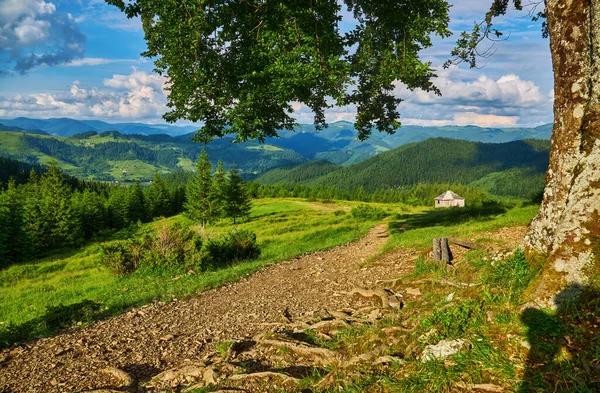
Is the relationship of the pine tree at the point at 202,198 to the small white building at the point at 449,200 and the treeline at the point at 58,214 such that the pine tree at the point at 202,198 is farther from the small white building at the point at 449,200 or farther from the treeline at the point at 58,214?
the small white building at the point at 449,200

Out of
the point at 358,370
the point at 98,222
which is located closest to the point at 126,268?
the point at 358,370

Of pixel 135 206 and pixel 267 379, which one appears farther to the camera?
pixel 135 206

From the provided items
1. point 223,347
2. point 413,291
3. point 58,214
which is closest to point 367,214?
point 413,291

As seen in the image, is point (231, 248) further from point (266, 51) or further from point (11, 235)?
point (11, 235)

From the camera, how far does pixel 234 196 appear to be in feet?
211

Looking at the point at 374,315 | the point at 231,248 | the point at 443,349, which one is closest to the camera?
the point at 443,349

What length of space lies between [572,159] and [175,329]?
9.14m

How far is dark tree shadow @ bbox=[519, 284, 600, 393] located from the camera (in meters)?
3.81

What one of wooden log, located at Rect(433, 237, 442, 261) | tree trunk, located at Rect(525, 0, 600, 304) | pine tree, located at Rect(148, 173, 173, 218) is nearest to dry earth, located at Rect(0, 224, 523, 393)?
wooden log, located at Rect(433, 237, 442, 261)

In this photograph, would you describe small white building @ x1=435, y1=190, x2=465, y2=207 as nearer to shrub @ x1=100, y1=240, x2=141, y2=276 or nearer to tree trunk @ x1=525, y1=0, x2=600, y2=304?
shrub @ x1=100, y1=240, x2=141, y2=276

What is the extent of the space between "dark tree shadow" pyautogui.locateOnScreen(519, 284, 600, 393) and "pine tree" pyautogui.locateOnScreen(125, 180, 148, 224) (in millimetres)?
92918

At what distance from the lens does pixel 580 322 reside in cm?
455

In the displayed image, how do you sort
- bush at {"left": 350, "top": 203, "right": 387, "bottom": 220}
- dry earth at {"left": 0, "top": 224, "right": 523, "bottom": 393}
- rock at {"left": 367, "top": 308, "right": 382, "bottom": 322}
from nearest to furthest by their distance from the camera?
dry earth at {"left": 0, "top": 224, "right": 523, "bottom": 393} → rock at {"left": 367, "top": 308, "right": 382, "bottom": 322} → bush at {"left": 350, "top": 203, "right": 387, "bottom": 220}

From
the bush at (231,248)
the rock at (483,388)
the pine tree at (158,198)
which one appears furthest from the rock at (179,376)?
the pine tree at (158,198)
